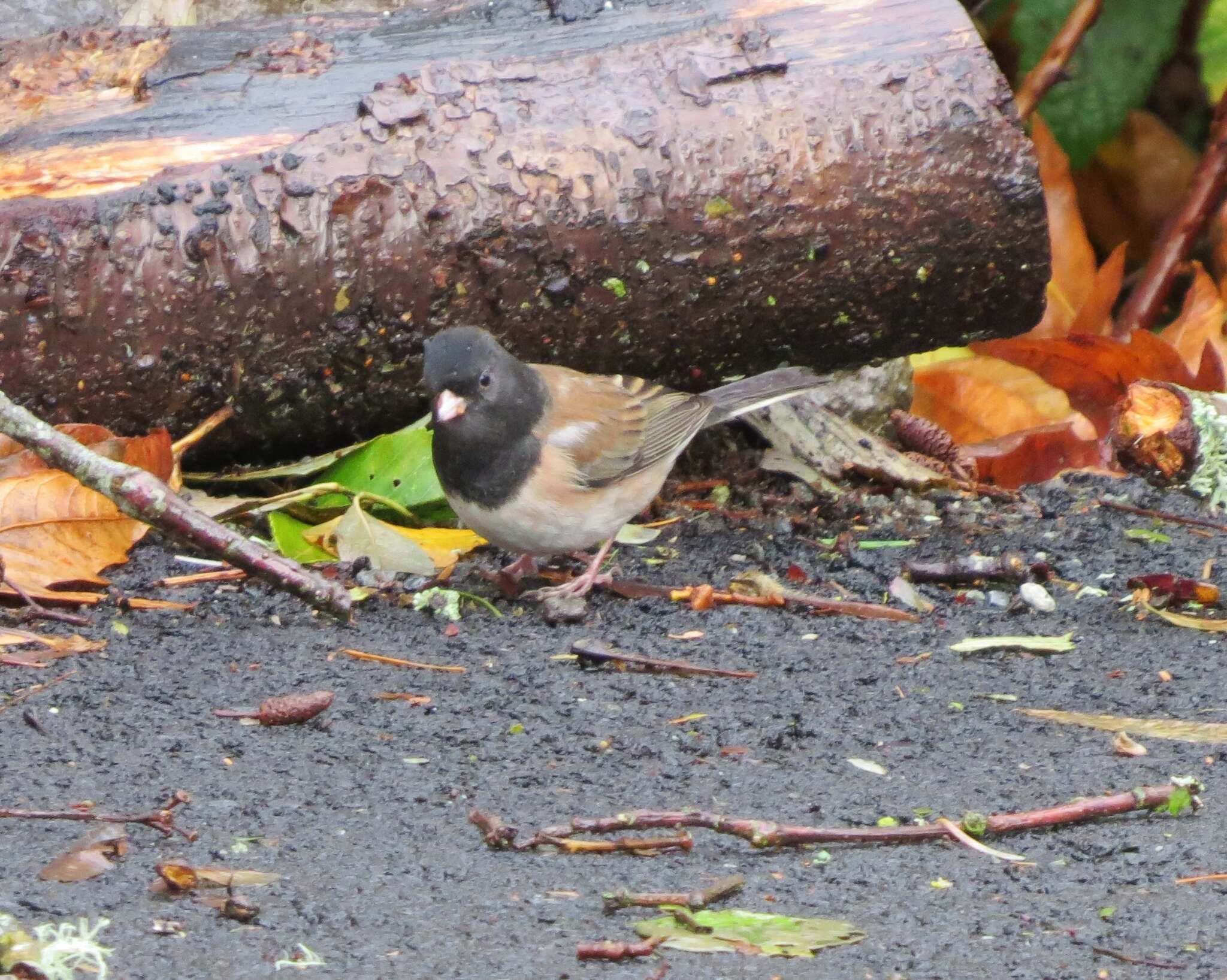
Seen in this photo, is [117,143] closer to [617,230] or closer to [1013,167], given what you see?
[617,230]

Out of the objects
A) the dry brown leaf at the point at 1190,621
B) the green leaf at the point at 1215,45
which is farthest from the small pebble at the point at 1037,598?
the green leaf at the point at 1215,45

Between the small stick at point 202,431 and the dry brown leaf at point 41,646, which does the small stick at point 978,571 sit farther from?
the dry brown leaf at point 41,646

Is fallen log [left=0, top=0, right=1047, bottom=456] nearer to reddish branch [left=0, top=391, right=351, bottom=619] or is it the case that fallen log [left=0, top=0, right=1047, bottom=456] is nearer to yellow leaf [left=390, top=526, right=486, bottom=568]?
yellow leaf [left=390, top=526, right=486, bottom=568]

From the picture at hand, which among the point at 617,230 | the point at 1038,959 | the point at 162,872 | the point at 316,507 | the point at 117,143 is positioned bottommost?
the point at 316,507

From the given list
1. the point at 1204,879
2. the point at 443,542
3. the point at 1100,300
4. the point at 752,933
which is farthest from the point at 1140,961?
the point at 1100,300

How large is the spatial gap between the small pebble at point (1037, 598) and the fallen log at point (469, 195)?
94 cm

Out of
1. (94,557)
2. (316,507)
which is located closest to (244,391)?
(316,507)

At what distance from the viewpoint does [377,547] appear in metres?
3.83

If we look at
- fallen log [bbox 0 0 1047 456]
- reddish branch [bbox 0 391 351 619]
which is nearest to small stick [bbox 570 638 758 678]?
reddish branch [bbox 0 391 351 619]

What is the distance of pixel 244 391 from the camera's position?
3969mm

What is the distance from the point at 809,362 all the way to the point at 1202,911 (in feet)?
8.15

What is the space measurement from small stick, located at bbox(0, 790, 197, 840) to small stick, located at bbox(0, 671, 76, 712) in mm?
517

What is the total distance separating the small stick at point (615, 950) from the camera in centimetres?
190

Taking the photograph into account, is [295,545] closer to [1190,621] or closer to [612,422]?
[612,422]
